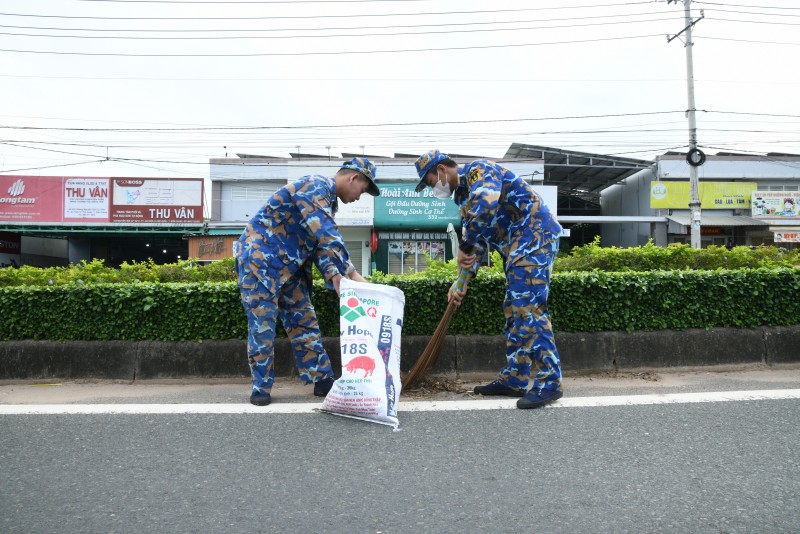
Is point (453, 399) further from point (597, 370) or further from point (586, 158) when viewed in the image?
point (586, 158)

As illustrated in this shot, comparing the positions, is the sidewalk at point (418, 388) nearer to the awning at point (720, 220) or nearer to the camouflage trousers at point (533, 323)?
the camouflage trousers at point (533, 323)

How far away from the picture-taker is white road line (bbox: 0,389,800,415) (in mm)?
3014

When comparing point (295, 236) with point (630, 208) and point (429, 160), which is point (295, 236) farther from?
point (630, 208)

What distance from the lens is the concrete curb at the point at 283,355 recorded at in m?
3.94

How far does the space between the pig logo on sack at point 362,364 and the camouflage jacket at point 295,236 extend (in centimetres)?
56

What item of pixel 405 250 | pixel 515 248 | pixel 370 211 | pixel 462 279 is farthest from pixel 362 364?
pixel 405 250

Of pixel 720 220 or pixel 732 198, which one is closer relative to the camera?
pixel 720 220

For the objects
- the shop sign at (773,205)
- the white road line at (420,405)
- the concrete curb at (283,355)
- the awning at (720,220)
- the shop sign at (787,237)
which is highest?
the shop sign at (773,205)

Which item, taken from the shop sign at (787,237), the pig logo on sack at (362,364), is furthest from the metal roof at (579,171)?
the pig logo on sack at (362,364)

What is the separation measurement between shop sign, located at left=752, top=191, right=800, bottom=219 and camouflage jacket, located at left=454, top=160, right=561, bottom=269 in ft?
87.7

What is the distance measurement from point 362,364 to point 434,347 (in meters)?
0.86

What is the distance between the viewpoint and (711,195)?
2480 centimetres

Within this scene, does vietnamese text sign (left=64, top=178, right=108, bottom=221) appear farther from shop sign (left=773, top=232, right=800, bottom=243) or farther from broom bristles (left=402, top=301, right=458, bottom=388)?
shop sign (left=773, top=232, right=800, bottom=243)

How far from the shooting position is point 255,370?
326 centimetres
